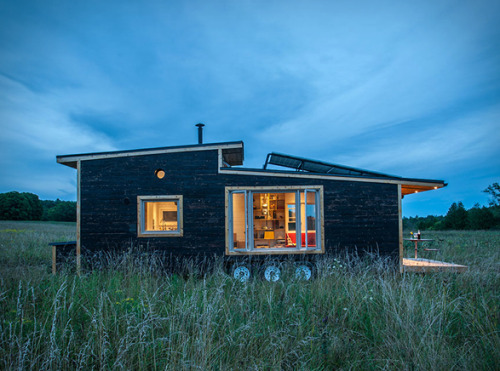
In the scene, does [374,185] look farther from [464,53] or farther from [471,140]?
[471,140]

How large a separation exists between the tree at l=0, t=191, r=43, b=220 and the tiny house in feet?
168

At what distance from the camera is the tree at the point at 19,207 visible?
48.1 m

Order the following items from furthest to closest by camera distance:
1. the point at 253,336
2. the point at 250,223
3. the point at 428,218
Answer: the point at 428,218
the point at 250,223
the point at 253,336

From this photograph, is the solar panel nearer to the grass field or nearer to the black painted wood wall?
the black painted wood wall

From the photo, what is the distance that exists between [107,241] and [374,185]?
8.07 m

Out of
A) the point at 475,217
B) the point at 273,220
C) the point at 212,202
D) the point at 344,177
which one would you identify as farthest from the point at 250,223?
the point at 475,217

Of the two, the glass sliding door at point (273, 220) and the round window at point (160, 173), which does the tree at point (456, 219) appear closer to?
the glass sliding door at point (273, 220)

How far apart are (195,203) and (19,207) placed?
5471 cm

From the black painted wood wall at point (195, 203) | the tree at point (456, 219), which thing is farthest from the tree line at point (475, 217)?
the black painted wood wall at point (195, 203)

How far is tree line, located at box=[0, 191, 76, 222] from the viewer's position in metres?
48.2

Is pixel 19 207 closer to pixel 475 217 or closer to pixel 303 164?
pixel 303 164

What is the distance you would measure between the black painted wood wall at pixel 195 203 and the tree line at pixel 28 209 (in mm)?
50753

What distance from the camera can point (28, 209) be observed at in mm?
50094

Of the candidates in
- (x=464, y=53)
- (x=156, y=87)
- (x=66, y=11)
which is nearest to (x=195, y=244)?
(x=66, y=11)
